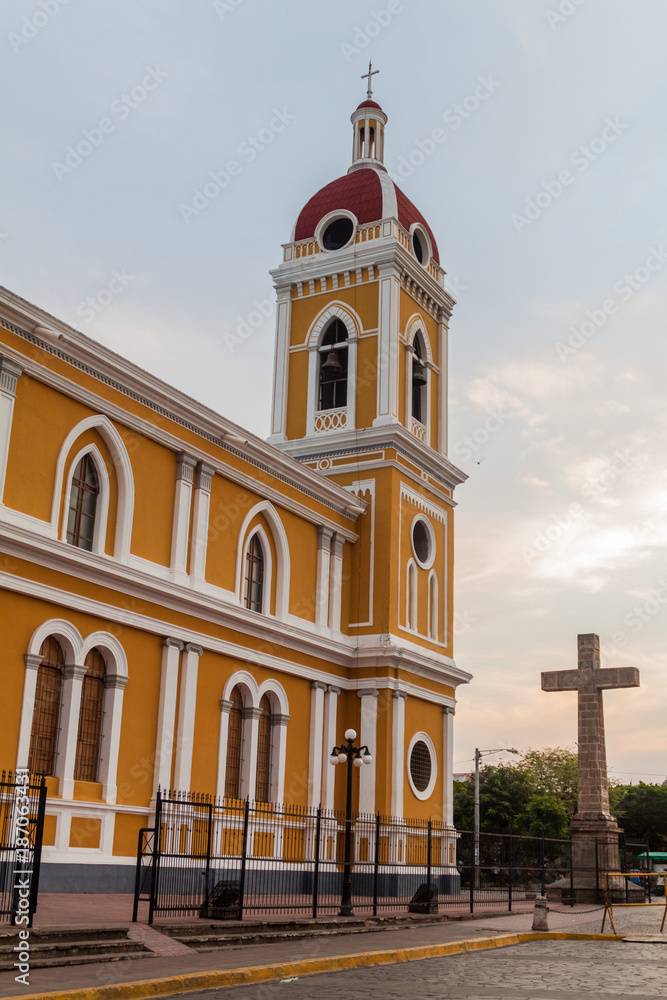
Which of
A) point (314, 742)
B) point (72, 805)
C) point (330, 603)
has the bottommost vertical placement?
point (72, 805)

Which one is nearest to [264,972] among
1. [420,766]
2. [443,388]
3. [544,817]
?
[420,766]

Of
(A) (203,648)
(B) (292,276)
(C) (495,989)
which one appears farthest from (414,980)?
(B) (292,276)

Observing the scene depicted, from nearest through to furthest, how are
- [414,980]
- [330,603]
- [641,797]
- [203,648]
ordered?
[414,980], [203,648], [330,603], [641,797]

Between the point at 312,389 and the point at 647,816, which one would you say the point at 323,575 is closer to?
the point at 312,389

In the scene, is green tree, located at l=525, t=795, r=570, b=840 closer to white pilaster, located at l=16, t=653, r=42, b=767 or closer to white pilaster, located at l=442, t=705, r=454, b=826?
white pilaster, located at l=442, t=705, r=454, b=826

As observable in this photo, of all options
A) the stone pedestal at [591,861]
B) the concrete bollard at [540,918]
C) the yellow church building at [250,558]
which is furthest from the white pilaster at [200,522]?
the stone pedestal at [591,861]

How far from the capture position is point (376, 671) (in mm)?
26938

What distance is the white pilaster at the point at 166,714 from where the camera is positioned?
2025cm

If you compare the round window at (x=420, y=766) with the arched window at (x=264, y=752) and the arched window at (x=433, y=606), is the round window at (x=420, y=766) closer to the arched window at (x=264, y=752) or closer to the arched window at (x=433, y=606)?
the arched window at (x=433, y=606)

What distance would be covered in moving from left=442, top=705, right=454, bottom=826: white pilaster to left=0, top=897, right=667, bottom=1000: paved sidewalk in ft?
20.1

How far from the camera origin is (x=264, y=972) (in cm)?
1116

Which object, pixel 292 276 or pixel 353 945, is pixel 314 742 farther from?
pixel 292 276

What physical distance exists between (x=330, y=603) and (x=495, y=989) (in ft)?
55.7

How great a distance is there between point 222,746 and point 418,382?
539 inches
